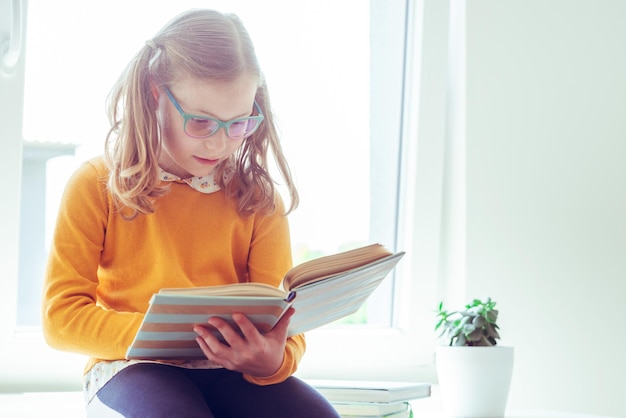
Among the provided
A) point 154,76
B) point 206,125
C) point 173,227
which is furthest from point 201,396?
point 154,76

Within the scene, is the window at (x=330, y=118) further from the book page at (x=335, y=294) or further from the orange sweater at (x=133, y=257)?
the book page at (x=335, y=294)

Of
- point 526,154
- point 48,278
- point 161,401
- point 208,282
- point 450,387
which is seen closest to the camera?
point 161,401

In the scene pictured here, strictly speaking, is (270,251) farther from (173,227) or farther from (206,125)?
(206,125)

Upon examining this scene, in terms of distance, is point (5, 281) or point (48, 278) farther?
point (5, 281)

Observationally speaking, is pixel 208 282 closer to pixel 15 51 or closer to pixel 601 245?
pixel 15 51

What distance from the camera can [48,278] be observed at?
1243 mm

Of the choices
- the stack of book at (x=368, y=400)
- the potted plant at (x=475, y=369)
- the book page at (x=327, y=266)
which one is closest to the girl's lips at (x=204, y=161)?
the book page at (x=327, y=266)

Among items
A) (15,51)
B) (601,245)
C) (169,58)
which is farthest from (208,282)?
(601,245)

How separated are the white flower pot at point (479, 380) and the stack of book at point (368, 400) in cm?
16

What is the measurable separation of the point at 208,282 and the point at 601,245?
3.47 feet

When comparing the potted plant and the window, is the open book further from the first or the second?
the window

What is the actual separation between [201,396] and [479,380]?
28.3 inches

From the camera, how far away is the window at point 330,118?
1978 millimetres

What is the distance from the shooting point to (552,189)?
6.42 ft
